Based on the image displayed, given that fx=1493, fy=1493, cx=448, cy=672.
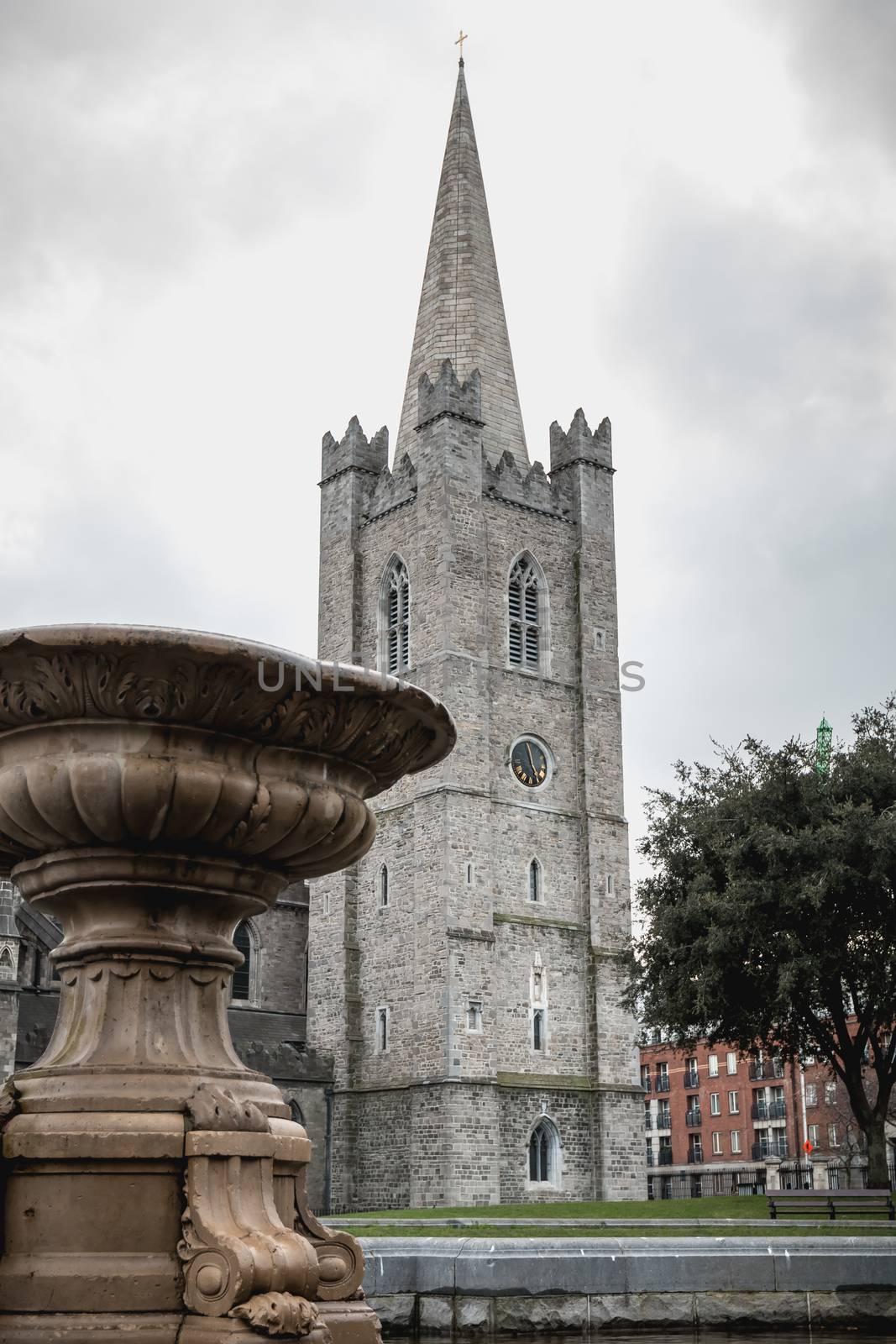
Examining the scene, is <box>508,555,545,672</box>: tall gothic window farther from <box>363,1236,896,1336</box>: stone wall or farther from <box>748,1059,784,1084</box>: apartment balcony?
<box>363,1236,896,1336</box>: stone wall

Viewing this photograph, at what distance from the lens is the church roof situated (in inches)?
2028

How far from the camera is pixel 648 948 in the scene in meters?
29.8

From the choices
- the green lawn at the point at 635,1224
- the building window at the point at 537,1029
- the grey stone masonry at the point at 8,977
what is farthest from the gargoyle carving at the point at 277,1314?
the building window at the point at 537,1029

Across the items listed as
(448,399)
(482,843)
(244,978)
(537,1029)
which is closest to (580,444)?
(448,399)

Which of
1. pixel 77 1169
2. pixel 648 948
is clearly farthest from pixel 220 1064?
pixel 648 948

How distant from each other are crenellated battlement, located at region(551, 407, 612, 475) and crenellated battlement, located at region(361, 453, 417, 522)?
531cm

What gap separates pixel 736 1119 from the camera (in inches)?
2864

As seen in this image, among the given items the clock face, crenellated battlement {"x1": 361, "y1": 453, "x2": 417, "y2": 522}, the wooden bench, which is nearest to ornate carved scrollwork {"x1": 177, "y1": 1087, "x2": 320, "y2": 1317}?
the wooden bench

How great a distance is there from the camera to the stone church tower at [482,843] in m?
41.3

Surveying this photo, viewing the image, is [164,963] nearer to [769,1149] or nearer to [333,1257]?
[333,1257]

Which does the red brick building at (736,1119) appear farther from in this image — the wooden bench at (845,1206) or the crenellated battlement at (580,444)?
the wooden bench at (845,1206)

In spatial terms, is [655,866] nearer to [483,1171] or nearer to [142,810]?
[483,1171]

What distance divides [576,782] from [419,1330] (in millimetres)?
35723

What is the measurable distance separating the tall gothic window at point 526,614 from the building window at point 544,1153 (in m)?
13.9
